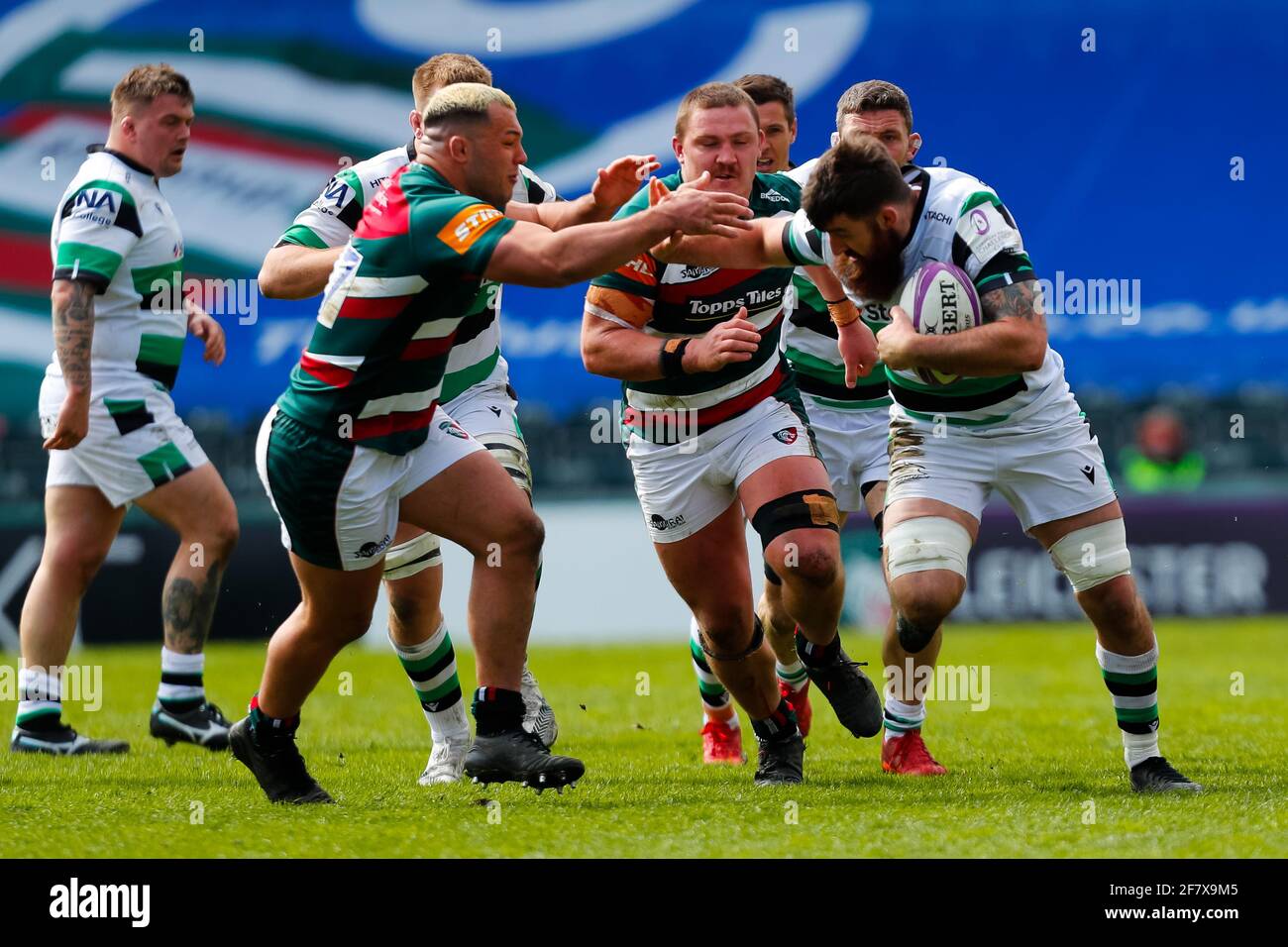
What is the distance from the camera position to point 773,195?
238 inches

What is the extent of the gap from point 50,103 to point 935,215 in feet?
50.6

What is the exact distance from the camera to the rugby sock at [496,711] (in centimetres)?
514

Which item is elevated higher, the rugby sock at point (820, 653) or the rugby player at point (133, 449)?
the rugby player at point (133, 449)

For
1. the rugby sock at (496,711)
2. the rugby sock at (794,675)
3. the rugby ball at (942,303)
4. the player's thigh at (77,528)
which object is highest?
the rugby ball at (942,303)

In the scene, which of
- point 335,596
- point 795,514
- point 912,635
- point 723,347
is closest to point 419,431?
point 335,596

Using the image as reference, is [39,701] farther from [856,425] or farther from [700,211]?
[700,211]

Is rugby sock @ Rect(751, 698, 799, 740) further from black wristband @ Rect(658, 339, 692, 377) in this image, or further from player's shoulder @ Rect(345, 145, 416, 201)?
player's shoulder @ Rect(345, 145, 416, 201)

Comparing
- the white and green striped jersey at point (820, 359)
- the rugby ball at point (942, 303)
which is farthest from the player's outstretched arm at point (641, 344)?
the white and green striped jersey at point (820, 359)

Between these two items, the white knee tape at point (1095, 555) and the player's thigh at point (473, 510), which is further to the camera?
the white knee tape at point (1095, 555)

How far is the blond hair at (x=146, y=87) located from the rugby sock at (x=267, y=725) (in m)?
3.22

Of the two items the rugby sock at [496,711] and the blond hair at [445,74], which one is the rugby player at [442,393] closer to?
the blond hair at [445,74]

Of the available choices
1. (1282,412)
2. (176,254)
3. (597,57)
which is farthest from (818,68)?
(176,254)

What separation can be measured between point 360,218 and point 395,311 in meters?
1.54

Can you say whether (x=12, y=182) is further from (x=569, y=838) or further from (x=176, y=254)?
(x=569, y=838)
